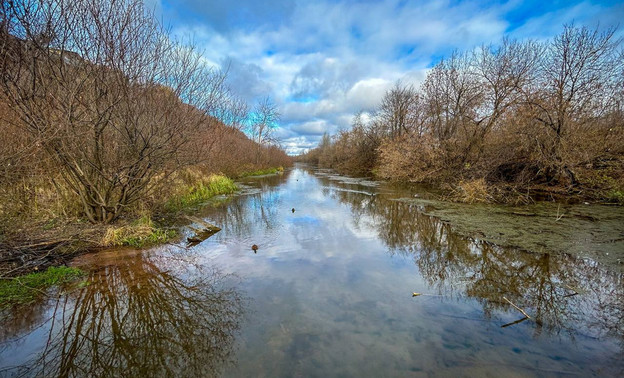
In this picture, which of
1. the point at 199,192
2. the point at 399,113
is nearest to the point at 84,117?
the point at 199,192

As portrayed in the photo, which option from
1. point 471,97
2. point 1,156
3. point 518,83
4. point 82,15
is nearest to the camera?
point 1,156

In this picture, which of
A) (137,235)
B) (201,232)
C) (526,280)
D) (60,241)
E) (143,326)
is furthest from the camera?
(201,232)

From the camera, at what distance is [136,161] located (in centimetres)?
568

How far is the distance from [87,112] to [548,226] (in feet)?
35.7

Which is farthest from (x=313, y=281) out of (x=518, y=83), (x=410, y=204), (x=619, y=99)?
(x=619, y=99)

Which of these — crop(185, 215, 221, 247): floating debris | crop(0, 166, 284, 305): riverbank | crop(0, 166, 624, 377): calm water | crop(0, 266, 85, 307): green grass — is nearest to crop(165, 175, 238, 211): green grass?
crop(0, 166, 284, 305): riverbank

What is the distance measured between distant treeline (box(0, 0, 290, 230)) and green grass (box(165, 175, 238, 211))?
248 cm

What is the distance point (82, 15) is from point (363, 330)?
6.98 meters

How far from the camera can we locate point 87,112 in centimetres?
512

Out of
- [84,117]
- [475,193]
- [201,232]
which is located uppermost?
[84,117]

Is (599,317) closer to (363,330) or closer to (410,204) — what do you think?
(363,330)

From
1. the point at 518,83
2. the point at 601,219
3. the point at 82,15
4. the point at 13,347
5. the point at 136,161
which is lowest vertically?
the point at 13,347

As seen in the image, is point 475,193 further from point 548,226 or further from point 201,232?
point 201,232

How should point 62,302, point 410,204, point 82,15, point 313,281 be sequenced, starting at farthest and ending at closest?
point 410,204, point 82,15, point 313,281, point 62,302
